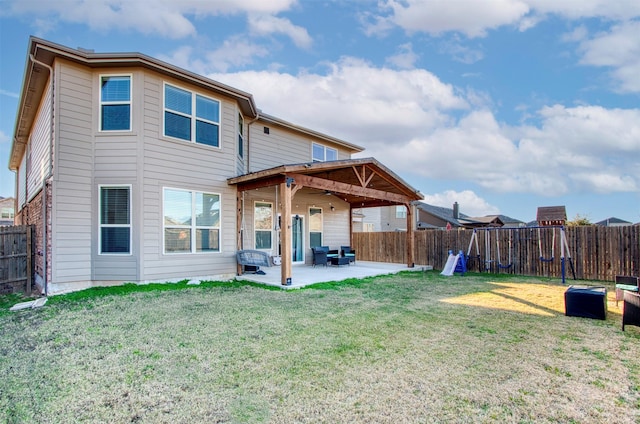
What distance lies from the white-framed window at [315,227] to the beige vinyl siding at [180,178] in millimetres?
4141

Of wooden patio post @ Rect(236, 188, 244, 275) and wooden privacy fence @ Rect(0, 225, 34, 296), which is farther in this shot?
wooden patio post @ Rect(236, 188, 244, 275)

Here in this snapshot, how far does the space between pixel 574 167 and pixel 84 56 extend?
81.0ft

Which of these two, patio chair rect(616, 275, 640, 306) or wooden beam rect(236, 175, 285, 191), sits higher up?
wooden beam rect(236, 175, 285, 191)

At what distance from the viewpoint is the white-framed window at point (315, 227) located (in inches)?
514

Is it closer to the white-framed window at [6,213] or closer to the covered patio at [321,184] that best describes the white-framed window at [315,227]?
the covered patio at [321,184]

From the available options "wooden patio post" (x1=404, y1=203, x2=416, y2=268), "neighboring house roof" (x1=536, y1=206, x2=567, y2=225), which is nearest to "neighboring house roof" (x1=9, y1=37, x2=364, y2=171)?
"wooden patio post" (x1=404, y1=203, x2=416, y2=268)

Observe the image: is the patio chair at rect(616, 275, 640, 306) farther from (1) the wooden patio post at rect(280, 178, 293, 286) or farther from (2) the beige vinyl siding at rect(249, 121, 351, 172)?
(2) the beige vinyl siding at rect(249, 121, 351, 172)

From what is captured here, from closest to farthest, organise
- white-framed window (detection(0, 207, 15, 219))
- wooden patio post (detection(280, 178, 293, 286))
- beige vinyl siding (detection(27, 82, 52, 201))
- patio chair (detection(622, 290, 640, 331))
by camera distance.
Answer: patio chair (detection(622, 290, 640, 331)), wooden patio post (detection(280, 178, 293, 286)), beige vinyl siding (detection(27, 82, 52, 201)), white-framed window (detection(0, 207, 15, 219))

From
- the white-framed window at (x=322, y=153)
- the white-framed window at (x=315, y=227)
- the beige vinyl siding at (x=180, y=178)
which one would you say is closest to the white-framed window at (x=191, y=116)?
the beige vinyl siding at (x=180, y=178)

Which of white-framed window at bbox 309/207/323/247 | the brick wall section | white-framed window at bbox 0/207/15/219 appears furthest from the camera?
white-framed window at bbox 0/207/15/219

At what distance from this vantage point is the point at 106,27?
898 centimetres

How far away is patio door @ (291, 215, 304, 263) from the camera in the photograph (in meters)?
12.5

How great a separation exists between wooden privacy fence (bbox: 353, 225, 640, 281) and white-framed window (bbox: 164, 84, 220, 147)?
8.98m

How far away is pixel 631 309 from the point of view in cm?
444
